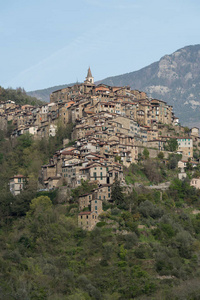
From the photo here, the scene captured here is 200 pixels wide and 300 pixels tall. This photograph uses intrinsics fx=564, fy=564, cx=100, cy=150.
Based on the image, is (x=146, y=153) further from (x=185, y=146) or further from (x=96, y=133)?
(x=185, y=146)

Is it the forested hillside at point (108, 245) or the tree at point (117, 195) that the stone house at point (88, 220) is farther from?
the tree at point (117, 195)

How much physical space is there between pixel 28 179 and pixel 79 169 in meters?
8.17

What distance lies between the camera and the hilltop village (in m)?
64.1

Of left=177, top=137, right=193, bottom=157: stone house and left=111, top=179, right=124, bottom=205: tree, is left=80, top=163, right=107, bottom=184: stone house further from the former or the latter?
left=177, top=137, right=193, bottom=157: stone house

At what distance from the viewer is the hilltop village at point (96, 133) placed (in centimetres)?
6406

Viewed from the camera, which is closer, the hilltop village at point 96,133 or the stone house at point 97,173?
the stone house at point 97,173

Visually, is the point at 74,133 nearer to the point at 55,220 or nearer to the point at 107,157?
the point at 107,157

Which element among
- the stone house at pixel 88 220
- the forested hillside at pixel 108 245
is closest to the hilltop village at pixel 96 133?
the stone house at pixel 88 220

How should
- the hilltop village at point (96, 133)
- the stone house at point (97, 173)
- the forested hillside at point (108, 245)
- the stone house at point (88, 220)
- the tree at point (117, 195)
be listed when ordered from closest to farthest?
the forested hillside at point (108, 245)
the stone house at point (88, 220)
the tree at point (117, 195)
the stone house at point (97, 173)
the hilltop village at point (96, 133)

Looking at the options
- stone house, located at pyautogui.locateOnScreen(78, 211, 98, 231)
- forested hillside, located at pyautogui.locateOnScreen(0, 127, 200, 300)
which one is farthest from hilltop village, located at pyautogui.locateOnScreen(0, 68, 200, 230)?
forested hillside, located at pyautogui.locateOnScreen(0, 127, 200, 300)

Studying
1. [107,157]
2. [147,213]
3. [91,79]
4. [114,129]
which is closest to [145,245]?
[147,213]

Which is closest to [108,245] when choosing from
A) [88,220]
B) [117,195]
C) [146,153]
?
[88,220]

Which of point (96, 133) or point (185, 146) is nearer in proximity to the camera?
point (96, 133)

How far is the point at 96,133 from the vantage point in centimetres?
7500
